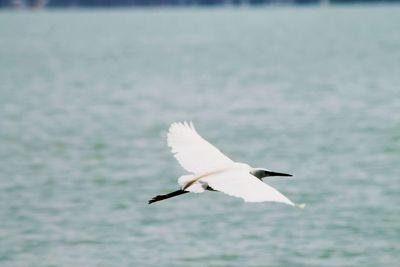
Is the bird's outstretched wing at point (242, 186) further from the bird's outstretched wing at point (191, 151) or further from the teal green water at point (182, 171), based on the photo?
the teal green water at point (182, 171)

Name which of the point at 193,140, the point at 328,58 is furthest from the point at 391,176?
the point at 328,58

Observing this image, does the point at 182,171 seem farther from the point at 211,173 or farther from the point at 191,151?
the point at 211,173

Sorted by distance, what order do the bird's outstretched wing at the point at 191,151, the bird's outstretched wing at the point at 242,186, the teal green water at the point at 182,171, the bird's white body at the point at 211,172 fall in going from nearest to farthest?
the bird's outstretched wing at the point at 242,186
the bird's white body at the point at 211,172
the bird's outstretched wing at the point at 191,151
the teal green water at the point at 182,171

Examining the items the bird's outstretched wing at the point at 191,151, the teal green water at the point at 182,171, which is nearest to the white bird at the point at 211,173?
the bird's outstretched wing at the point at 191,151

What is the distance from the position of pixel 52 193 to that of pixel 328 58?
81.1m

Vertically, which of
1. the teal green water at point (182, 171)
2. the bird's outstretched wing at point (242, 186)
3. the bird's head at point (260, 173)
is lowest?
the teal green water at point (182, 171)

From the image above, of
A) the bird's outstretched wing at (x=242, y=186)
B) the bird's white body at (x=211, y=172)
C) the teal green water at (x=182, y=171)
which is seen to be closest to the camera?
the bird's outstretched wing at (x=242, y=186)

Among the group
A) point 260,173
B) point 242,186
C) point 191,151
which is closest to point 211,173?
point 242,186

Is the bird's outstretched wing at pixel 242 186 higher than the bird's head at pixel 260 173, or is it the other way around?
the bird's outstretched wing at pixel 242 186

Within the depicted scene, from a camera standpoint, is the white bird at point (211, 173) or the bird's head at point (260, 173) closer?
the white bird at point (211, 173)

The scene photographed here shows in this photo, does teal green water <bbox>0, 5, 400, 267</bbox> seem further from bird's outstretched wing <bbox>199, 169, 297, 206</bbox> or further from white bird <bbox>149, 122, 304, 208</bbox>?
bird's outstretched wing <bbox>199, 169, 297, 206</bbox>

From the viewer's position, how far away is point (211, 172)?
1467 cm

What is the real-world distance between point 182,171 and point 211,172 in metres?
24.4

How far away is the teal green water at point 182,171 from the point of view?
27688mm
